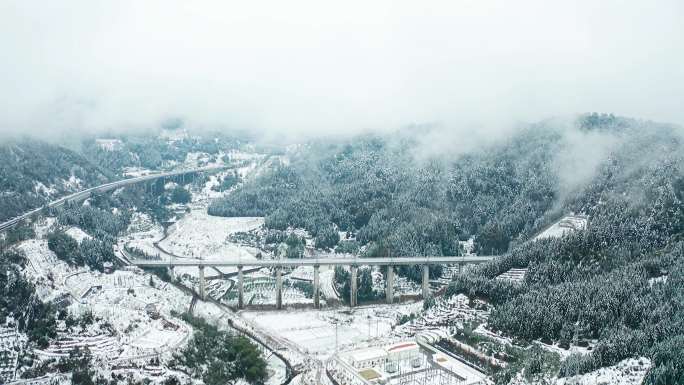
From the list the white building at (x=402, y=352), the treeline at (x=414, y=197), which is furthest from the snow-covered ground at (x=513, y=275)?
the white building at (x=402, y=352)

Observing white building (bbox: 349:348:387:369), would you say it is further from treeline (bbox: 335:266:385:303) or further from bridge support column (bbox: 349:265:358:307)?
treeline (bbox: 335:266:385:303)

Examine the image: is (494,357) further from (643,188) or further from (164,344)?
(643,188)

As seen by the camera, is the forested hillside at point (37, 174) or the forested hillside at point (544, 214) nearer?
the forested hillside at point (544, 214)

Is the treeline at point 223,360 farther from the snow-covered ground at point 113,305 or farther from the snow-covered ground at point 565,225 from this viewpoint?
the snow-covered ground at point 565,225

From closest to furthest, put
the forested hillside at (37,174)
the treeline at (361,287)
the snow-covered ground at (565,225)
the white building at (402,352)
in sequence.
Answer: the white building at (402,352)
the treeline at (361,287)
the snow-covered ground at (565,225)
the forested hillside at (37,174)

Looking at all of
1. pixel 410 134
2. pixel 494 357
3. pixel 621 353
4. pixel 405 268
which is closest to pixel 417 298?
pixel 405 268
